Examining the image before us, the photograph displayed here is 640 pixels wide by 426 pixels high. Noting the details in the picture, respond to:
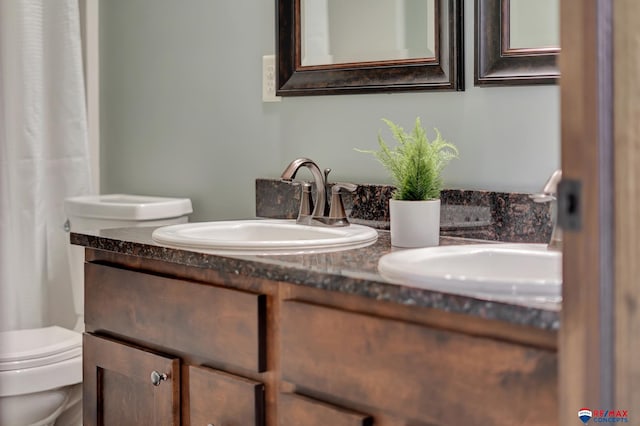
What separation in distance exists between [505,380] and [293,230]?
830 mm

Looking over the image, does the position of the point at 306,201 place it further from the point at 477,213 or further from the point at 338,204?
the point at 477,213

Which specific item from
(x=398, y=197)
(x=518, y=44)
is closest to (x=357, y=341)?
(x=398, y=197)

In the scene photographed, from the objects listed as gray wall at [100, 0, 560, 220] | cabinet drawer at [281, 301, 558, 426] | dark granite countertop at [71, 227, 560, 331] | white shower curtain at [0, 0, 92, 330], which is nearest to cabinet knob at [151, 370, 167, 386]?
dark granite countertop at [71, 227, 560, 331]

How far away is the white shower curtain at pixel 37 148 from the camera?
2.52 meters

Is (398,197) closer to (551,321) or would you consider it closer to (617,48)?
(551,321)

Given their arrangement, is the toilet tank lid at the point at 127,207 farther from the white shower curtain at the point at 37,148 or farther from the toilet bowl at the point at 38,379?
the toilet bowl at the point at 38,379

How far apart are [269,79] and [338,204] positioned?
513 millimetres

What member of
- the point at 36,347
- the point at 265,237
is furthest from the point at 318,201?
the point at 36,347

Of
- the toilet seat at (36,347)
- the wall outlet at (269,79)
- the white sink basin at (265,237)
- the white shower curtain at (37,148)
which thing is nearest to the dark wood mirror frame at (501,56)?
the white sink basin at (265,237)

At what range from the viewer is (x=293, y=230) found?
5.77ft

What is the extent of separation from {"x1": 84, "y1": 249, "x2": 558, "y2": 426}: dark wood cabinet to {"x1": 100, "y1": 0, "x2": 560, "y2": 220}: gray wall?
0.58 metres

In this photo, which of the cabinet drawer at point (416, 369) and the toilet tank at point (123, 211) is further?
the toilet tank at point (123, 211)

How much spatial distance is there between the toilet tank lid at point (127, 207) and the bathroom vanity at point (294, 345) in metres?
0.44

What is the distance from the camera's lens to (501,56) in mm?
1611
